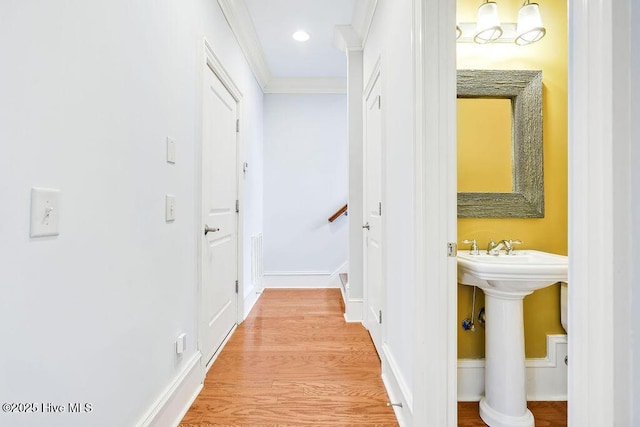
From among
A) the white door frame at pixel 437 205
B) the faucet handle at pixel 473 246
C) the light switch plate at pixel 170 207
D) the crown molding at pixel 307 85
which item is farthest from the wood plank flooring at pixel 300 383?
the crown molding at pixel 307 85

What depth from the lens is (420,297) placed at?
1.21 m

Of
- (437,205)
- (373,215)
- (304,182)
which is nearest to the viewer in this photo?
(437,205)

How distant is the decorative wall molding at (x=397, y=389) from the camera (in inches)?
54.4

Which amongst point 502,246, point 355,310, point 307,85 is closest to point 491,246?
point 502,246

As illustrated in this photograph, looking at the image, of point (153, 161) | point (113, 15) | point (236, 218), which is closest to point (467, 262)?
point (153, 161)

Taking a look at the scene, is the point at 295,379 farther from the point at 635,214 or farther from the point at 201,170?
the point at 635,214

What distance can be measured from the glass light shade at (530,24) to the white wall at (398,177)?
673mm

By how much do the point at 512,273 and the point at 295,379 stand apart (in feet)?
4.23

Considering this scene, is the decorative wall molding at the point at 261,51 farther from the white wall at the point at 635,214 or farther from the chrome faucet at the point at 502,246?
the white wall at the point at 635,214

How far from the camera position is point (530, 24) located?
1.67 m

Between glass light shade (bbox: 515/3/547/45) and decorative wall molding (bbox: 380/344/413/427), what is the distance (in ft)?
6.05

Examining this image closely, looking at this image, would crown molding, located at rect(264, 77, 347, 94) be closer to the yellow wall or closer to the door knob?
the yellow wall

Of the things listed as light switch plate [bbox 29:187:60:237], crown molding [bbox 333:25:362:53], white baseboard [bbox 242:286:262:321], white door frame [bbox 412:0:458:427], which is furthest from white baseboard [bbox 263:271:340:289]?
light switch plate [bbox 29:187:60:237]

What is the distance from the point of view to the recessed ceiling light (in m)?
2.85
